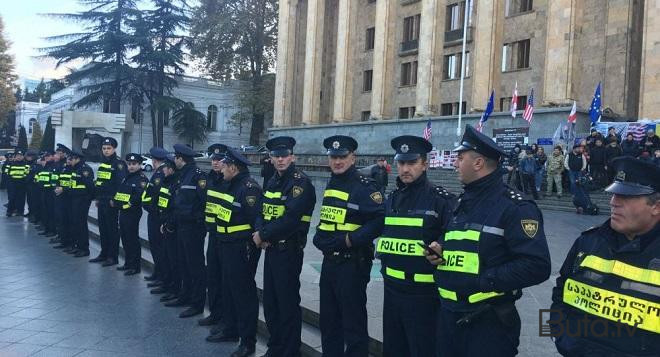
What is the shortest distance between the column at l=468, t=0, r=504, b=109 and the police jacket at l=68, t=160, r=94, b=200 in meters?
22.2

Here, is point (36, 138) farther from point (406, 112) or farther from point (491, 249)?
point (491, 249)

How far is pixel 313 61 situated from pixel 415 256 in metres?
38.2

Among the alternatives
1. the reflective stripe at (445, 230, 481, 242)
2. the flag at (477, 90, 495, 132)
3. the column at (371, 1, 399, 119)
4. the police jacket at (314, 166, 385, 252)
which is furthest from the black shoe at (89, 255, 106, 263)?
the column at (371, 1, 399, 119)

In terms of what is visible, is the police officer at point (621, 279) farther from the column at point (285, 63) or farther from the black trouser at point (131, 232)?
the column at point (285, 63)

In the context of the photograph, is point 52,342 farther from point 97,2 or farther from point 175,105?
point 97,2

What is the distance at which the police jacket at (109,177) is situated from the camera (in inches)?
398

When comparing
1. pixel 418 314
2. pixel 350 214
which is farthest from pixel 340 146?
pixel 418 314

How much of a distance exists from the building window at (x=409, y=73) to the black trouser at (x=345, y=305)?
3271cm

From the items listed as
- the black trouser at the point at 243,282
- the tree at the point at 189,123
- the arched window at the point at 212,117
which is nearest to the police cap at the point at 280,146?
the black trouser at the point at 243,282

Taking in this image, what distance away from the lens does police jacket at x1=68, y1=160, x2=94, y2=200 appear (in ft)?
36.1

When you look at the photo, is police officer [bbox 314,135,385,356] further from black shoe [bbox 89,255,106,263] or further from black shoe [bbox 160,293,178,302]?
black shoe [bbox 89,255,106,263]

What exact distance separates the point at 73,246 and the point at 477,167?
1018cm

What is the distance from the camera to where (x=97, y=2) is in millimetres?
44438

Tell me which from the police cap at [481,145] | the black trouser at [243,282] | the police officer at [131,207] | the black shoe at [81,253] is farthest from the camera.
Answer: the black shoe at [81,253]
